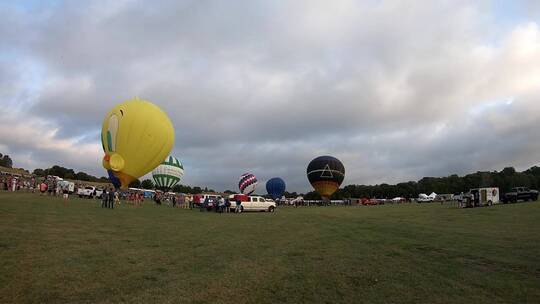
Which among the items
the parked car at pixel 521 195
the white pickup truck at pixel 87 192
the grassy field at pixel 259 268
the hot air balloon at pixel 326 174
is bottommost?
the grassy field at pixel 259 268

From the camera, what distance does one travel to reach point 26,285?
25.5 feet

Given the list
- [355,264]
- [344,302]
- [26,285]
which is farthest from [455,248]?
[26,285]

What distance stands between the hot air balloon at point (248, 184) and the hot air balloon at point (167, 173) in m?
17.6

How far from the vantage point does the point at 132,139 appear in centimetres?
3491

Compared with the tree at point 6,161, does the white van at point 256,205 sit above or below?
below

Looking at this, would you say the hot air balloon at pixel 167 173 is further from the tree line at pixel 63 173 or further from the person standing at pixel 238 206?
the tree line at pixel 63 173

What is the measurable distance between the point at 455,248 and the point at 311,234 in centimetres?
659

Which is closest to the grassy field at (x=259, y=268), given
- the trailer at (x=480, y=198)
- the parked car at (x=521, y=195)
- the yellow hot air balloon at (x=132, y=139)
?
the yellow hot air balloon at (x=132, y=139)

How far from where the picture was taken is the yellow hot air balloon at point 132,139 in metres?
35.0

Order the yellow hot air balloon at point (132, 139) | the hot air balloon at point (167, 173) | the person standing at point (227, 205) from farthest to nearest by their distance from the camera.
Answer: the hot air balloon at point (167, 173)
the person standing at point (227, 205)
the yellow hot air balloon at point (132, 139)

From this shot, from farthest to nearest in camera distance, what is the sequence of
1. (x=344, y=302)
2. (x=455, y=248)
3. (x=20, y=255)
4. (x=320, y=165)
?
1. (x=320, y=165)
2. (x=455, y=248)
3. (x=20, y=255)
4. (x=344, y=302)

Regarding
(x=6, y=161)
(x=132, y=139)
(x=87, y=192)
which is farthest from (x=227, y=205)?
(x=6, y=161)

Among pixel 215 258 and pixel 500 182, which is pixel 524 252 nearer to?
pixel 215 258

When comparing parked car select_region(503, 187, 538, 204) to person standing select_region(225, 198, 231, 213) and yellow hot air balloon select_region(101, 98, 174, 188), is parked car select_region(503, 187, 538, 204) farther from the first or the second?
yellow hot air balloon select_region(101, 98, 174, 188)
